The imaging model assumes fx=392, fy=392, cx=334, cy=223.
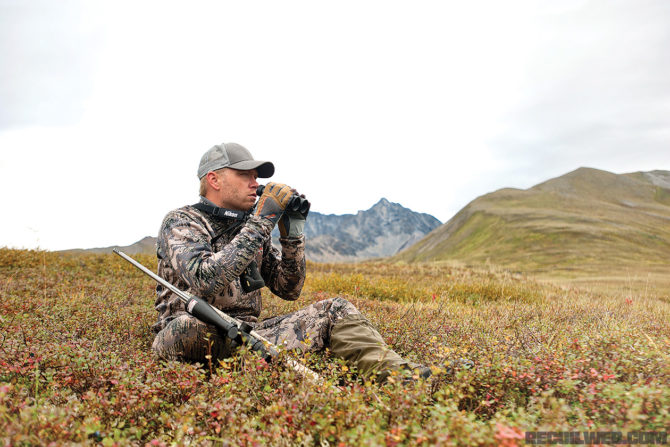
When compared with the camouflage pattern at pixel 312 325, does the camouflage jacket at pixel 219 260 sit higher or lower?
higher

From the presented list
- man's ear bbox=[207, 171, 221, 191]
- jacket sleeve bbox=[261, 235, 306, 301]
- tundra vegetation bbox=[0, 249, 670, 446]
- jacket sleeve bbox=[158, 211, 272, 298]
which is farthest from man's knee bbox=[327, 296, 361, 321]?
man's ear bbox=[207, 171, 221, 191]

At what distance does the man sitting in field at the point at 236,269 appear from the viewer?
151 inches

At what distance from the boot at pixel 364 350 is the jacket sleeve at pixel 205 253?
1.21 metres

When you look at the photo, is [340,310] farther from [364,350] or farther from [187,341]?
[187,341]

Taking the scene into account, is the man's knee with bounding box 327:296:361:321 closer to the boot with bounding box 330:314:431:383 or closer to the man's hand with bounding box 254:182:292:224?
the boot with bounding box 330:314:431:383

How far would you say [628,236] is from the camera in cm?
5738

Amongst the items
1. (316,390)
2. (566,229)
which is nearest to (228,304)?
(316,390)

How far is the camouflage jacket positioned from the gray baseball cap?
44cm

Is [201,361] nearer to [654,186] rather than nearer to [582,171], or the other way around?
[582,171]

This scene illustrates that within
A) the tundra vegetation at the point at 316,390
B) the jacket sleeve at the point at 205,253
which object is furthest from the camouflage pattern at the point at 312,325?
the jacket sleeve at the point at 205,253

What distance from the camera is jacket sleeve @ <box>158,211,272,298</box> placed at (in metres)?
3.81

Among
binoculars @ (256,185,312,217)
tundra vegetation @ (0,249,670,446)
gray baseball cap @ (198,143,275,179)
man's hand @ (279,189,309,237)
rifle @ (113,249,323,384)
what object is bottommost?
tundra vegetation @ (0,249,670,446)

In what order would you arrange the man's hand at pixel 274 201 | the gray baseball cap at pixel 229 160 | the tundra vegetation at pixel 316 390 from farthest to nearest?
the gray baseball cap at pixel 229 160 < the man's hand at pixel 274 201 < the tundra vegetation at pixel 316 390

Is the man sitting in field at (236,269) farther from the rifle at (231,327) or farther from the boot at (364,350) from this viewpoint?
the rifle at (231,327)
